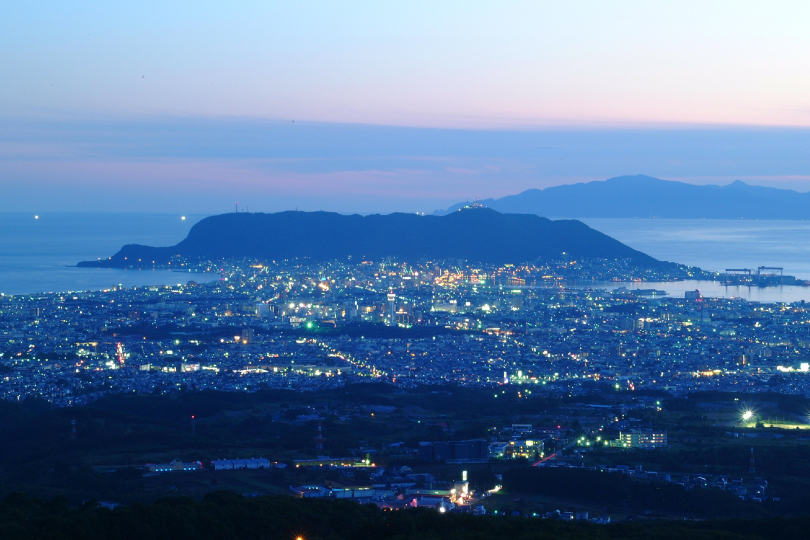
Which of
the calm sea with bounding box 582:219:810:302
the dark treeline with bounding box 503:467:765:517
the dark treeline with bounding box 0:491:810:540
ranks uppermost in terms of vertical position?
the calm sea with bounding box 582:219:810:302

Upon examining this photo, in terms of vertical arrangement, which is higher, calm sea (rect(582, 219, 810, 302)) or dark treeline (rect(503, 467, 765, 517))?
calm sea (rect(582, 219, 810, 302))

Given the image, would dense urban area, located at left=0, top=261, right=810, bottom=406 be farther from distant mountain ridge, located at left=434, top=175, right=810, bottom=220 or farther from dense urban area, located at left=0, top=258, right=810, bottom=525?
distant mountain ridge, located at left=434, top=175, right=810, bottom=220

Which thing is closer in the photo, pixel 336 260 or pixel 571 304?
pixel 571 304

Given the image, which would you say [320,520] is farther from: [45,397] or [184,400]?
[45,397]

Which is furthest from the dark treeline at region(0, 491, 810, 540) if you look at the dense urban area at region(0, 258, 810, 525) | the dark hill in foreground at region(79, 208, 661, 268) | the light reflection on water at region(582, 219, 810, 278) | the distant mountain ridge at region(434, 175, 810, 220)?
the distant mountain ridge at region(434, 175, 810, 220)

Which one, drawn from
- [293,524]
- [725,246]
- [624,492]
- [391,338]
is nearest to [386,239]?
[725,246]

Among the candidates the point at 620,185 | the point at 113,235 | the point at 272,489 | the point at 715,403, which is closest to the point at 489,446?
the point at 272,489

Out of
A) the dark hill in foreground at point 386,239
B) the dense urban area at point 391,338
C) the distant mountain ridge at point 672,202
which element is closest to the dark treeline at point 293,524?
the dense urban area at point 391,338

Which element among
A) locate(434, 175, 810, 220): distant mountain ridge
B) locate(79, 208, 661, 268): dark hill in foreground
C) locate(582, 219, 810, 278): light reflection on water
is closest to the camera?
locate(79, 208, 661, 268): dark hill in foreground
